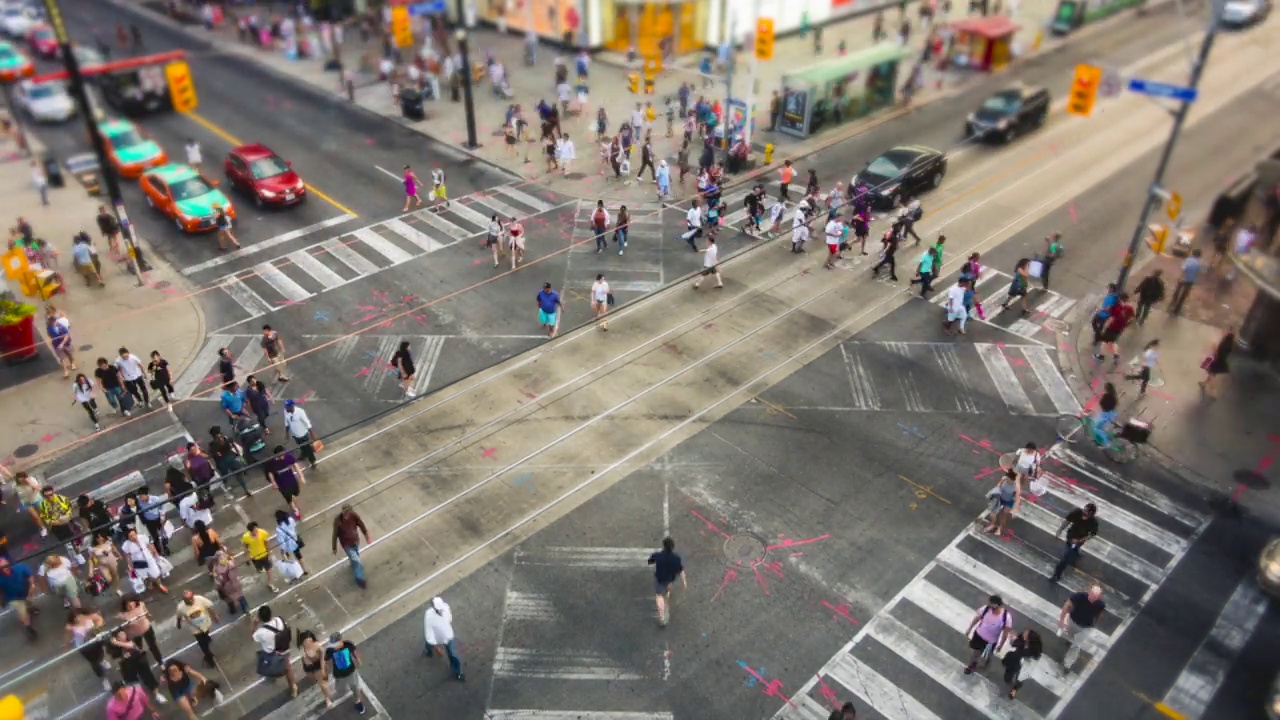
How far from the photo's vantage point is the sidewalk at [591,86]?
30156 mm

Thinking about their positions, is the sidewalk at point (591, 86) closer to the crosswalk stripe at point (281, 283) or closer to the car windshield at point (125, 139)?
the car windshield at point (125, 139)

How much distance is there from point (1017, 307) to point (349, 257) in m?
17.9

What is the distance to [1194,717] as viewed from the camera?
1202 centimetres

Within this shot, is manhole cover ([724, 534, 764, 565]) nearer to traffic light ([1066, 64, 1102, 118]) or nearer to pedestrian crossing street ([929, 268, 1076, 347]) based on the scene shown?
pedestrian crossing street ([929, 268, 1076, 347])

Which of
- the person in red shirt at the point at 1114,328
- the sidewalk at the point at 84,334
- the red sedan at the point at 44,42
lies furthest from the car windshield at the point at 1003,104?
the red sedan at the point at 44,42

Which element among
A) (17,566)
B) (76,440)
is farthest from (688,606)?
(76,440)

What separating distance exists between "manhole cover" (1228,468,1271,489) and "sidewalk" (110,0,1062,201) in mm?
17262

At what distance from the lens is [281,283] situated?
2259 cm

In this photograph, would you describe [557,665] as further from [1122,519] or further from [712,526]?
[1122,519]

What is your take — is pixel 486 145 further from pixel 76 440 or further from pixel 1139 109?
pixel 1139 109

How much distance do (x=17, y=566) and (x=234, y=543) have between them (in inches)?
119

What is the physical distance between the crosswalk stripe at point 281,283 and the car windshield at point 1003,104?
81.5ft

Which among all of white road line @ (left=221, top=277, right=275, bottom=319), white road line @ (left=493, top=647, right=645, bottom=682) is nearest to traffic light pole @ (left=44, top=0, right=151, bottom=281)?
white road line @ (left=221, top=277, right=275, bottom=319)

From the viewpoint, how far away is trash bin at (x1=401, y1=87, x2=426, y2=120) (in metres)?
32.8
